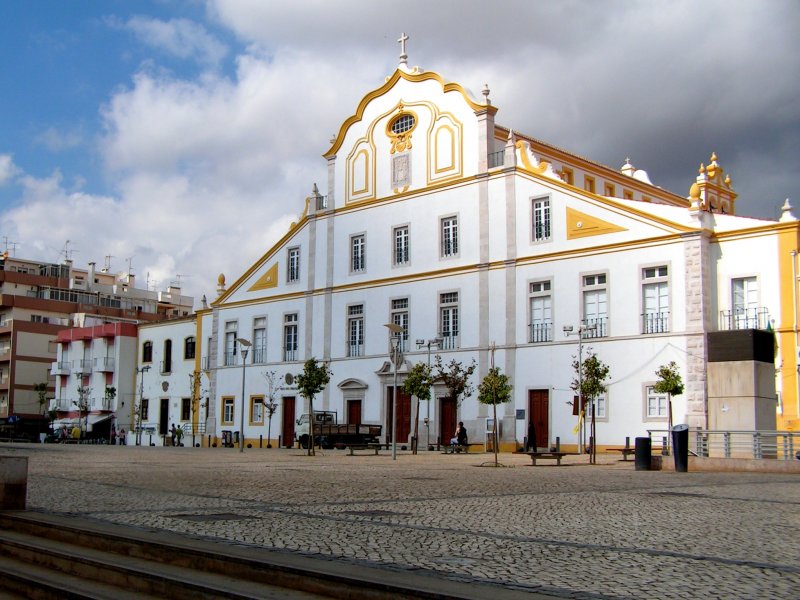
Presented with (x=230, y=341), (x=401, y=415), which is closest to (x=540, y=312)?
(x=401, y=415)

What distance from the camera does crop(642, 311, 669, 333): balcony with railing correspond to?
3666 cm

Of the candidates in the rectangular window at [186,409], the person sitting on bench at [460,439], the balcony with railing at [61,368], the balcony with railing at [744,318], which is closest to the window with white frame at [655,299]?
the balcony with railing at [744,318]

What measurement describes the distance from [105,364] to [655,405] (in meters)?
43.5

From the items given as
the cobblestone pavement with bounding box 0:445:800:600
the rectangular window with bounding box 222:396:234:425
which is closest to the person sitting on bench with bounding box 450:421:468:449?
the cobblestone pavement with bounding box 0:445:800:600

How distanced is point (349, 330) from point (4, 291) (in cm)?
Result: 4966

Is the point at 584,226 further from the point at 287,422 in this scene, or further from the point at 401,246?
the point at 287,422

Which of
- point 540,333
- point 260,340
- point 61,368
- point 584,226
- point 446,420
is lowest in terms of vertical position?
point 446,420

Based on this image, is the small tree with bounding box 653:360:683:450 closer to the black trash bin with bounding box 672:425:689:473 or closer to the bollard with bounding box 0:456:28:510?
the black trash bin with bounding box 672:425:689:473

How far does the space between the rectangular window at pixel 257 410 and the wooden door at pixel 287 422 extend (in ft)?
5.74

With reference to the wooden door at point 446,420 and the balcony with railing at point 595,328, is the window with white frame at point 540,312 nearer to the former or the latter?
the balcony with railing at point 595,328

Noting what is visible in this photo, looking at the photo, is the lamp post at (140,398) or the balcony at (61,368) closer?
the lamp post at (140,398)

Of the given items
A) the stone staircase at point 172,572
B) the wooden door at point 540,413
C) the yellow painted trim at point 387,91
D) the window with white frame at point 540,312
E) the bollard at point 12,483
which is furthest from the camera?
the yellow painted trim at point 387,91

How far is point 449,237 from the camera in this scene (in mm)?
45125

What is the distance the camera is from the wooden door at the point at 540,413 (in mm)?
40031
